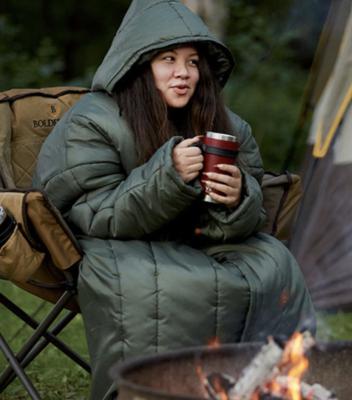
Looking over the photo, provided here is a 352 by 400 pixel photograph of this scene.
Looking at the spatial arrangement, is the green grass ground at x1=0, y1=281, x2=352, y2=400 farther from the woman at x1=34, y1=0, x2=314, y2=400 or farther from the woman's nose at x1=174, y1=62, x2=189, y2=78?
the woman's nose at x1=174, y1=62, x2=189, y2=78

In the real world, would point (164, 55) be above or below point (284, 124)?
above

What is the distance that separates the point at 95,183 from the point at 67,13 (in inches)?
391

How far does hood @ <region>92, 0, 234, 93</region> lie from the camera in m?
3.90

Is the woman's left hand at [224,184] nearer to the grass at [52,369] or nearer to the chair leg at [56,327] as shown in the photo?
the chair leg at [56,327]

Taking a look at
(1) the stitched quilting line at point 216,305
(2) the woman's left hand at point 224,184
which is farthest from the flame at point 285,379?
(2) the woman's left hand at point 224,184

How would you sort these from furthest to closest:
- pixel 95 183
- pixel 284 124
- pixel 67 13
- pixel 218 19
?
pixel 67 13 < pixel 284 124 < pixel 218 19 < pixel 95 183

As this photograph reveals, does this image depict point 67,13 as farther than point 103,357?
Yes

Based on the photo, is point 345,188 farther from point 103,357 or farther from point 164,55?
point 103,357

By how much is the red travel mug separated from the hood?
42 centimetres

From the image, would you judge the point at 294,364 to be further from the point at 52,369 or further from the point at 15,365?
the point at 52,369

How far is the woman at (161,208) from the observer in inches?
141

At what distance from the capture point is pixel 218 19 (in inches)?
368

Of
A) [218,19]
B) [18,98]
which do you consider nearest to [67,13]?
[218,19]

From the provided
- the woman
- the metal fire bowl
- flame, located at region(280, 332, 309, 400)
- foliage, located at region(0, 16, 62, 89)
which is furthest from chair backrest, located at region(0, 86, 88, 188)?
foliage, located at region(0, 16, 62, 89)
